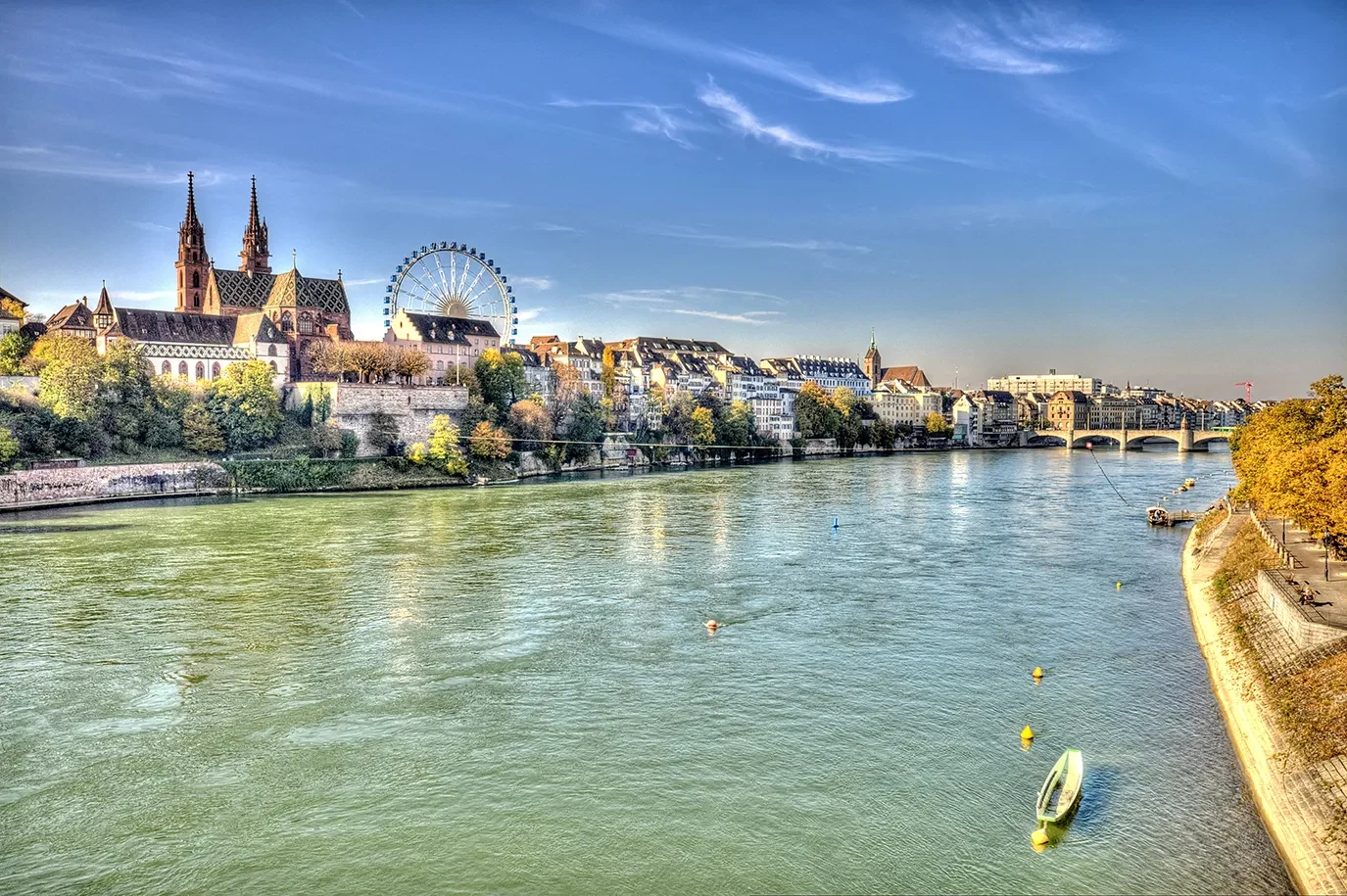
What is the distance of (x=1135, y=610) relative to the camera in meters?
21.2

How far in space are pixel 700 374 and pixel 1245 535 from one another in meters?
73.4

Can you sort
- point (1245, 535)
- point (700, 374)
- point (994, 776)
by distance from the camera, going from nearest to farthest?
1. point (994, 776)
2. point (1245, 535)
3. point (700, 374)

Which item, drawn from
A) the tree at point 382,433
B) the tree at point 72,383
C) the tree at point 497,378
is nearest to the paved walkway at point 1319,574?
the tree at point 382,433

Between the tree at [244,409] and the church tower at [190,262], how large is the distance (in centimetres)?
1750

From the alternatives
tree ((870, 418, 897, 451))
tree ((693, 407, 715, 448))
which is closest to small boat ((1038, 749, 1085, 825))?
tree ((693, 407, 715, 448))

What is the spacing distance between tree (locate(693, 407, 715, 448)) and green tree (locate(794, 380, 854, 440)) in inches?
639

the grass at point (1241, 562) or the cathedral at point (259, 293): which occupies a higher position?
the cathedral at point (259, 293)

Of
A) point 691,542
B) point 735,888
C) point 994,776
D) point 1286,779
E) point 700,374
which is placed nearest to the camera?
point 735,888

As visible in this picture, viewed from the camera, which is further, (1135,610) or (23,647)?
(1135,610)

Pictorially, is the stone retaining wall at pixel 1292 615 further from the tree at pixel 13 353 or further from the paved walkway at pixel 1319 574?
the tree at pixel 13 353

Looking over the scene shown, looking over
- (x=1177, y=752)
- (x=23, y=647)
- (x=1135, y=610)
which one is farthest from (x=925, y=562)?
(x=23, y=647)

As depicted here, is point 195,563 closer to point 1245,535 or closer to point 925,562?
point 925,562

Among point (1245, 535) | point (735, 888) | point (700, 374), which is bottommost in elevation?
point (735, 888)

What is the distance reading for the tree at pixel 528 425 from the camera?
60.8 metres
